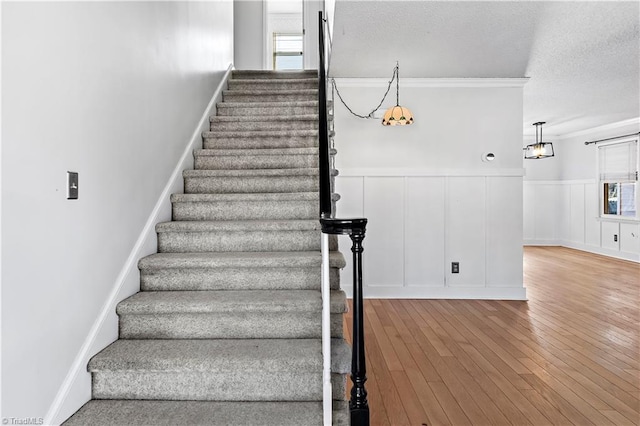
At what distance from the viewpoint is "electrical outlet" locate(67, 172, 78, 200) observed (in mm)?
1541

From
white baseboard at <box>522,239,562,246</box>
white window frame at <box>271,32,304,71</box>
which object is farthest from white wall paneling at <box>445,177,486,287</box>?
white baseboard at <box>522,239,562,246</box>

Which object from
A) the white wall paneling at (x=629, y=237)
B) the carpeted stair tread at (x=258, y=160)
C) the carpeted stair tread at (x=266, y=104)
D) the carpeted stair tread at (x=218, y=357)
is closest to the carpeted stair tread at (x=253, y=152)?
the carpeted stair tread at (x=258, y=160)

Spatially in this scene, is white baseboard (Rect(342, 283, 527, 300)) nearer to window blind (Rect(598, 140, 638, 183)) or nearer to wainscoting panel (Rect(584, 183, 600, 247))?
window blind (Rect(598, 140, 638, 183))

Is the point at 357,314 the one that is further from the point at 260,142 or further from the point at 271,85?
the point at 271,85

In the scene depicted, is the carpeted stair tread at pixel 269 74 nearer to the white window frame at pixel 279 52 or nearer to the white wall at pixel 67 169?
the white window frame at pixel 279 52

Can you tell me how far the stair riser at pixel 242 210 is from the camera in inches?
105

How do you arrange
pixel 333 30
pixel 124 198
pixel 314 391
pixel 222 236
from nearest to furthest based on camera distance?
pixel 314 391 < pixel 124 198 < pixel 222 236 < pixel 333 30

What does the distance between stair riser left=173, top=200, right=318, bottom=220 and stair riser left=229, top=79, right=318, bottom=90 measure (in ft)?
7.29

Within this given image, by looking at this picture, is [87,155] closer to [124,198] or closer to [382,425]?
[124,198]

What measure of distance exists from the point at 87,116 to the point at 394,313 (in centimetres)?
310

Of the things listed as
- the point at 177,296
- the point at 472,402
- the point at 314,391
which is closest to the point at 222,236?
the point at 177,296

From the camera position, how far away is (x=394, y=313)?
377 centimetres

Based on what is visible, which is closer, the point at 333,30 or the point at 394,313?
the point at 333,30

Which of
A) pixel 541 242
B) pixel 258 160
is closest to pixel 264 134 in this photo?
pixel 258 160
